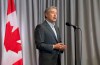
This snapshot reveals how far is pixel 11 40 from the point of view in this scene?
3145 mm

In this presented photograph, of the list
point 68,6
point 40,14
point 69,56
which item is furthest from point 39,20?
point 69,56

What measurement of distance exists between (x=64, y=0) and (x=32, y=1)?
574 mm

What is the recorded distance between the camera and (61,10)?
3770 millimetres

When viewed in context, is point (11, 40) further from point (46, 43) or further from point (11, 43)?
point (46, 43)

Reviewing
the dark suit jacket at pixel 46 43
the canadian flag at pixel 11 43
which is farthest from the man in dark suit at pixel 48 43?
the canadian flag at pixel 11 43

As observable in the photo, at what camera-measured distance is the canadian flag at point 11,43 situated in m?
3.13

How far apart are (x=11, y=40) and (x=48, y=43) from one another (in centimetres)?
90

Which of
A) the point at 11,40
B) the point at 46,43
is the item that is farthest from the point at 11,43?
the point at 46,43

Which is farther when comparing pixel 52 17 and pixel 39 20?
pixel 39 20

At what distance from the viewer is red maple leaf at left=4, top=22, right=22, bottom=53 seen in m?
3.14

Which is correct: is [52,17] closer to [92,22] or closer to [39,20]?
[39,20]

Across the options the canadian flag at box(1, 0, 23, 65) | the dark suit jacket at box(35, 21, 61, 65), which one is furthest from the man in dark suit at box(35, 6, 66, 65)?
the canadian flag at box(1, 0, 23, 65)

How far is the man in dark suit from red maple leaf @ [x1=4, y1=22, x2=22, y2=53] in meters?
0.82

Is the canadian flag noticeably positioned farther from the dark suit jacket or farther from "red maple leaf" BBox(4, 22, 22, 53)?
the dark suit jacket
